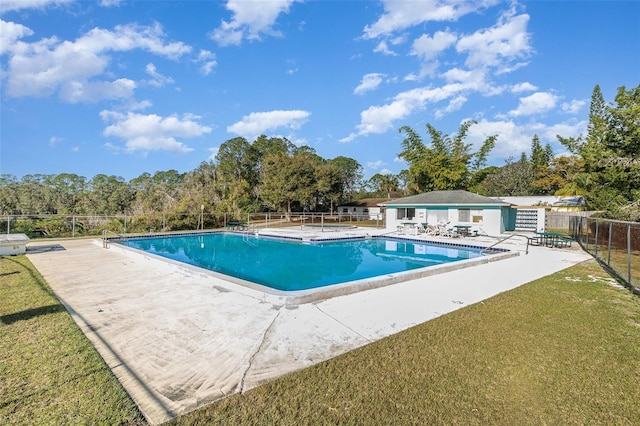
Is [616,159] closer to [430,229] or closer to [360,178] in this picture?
[430,229]

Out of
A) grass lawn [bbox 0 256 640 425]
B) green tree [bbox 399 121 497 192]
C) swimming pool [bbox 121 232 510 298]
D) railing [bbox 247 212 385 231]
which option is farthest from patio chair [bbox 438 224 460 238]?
green tree [bbox 399 121 497 192]

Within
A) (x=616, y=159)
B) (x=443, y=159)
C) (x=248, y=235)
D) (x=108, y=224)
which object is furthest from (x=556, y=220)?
(x=108, y=224)

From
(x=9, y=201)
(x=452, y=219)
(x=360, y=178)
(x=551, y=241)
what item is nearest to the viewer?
(x=551, y=241)

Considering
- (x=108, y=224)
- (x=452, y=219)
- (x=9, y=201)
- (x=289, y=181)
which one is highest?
(x=289, y=181)

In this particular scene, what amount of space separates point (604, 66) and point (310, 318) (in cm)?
2199

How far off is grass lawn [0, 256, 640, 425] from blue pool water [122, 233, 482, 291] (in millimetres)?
4729

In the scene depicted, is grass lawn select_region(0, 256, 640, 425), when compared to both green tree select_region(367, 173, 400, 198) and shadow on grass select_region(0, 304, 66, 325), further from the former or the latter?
green tree select_region(367, 173, 400, 198)

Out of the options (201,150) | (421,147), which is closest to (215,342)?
(421,147)

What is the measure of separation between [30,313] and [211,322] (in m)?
2.67

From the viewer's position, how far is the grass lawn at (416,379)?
238cm

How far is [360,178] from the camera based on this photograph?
193 ft

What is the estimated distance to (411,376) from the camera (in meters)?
2.96

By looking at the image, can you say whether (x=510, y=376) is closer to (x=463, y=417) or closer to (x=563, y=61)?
(x=463, y=417)

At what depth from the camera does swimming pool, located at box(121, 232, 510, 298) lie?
9.08m
